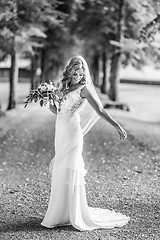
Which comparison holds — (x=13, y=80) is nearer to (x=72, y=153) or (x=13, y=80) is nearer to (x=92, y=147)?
(x=92, y=147)

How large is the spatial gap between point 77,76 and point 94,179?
385 centimetres

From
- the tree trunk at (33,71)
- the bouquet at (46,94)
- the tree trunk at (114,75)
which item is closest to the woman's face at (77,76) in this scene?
the bouquet at (46,94)

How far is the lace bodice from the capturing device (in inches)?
259

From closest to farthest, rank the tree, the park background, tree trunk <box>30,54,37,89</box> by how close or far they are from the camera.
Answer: the park background → the tree → tree trunk <box>30,54,37,89</box>

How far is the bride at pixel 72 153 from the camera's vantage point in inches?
258

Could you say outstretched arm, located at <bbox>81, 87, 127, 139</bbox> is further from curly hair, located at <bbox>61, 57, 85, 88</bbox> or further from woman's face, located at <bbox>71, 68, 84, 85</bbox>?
curly hair, located at <bbox>61, 57, 85, 88</bbox>

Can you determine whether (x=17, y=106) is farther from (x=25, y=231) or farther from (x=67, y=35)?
(x=25, y=231)

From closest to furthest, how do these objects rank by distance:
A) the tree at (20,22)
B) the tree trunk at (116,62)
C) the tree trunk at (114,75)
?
the tree at (20,22) → the tree trunk at (116,62) → the tree trunk at (114,75)

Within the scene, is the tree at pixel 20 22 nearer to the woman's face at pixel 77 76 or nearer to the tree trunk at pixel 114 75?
the tree trunk at pixel 114 75

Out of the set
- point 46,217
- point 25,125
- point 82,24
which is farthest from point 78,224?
point 82,24

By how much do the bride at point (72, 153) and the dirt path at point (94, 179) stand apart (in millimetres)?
209

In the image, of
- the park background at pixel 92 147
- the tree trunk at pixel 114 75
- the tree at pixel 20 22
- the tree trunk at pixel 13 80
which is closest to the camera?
the park background at pixel 92 147

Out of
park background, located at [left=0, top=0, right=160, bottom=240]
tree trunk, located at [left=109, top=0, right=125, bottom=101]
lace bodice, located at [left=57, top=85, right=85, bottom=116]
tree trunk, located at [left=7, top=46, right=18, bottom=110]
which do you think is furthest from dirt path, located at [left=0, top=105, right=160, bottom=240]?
tree trunk, located at [left=109, top=0, right=125, bottom=101]

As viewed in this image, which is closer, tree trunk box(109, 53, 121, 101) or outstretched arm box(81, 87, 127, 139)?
outstretched arm box(81, 87, 127, 139)
